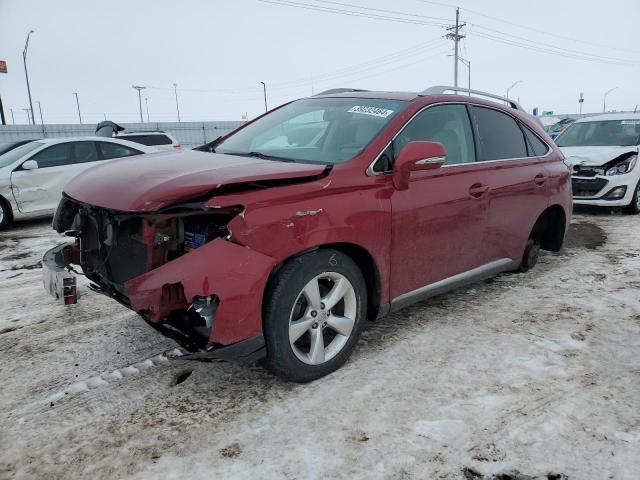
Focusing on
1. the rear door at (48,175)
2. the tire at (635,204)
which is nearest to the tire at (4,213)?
the rear door at (48,175)

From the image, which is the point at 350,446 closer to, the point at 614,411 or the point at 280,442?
the point at 280,442

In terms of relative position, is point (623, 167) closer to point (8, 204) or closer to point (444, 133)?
point (444, 133)

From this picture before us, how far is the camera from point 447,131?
3.72 meters

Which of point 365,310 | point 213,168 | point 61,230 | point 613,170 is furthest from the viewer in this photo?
point 613,170

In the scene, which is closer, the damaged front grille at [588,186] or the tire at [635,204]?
the damaged front grille at [588,186]

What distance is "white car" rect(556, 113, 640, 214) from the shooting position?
7883 millimetres

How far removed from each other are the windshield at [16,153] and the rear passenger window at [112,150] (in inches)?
37.8

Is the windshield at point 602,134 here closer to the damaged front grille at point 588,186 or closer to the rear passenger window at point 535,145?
the damaged front grille at point 588,186

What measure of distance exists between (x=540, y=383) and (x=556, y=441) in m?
0.55

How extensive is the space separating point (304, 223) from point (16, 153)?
7429 millimetres

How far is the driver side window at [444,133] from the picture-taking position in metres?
3.30

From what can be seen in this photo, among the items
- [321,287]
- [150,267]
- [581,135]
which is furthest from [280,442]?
[581,135]

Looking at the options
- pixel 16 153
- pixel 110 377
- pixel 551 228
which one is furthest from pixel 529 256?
pixel 16 153

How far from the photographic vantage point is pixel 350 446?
2.34 metres
